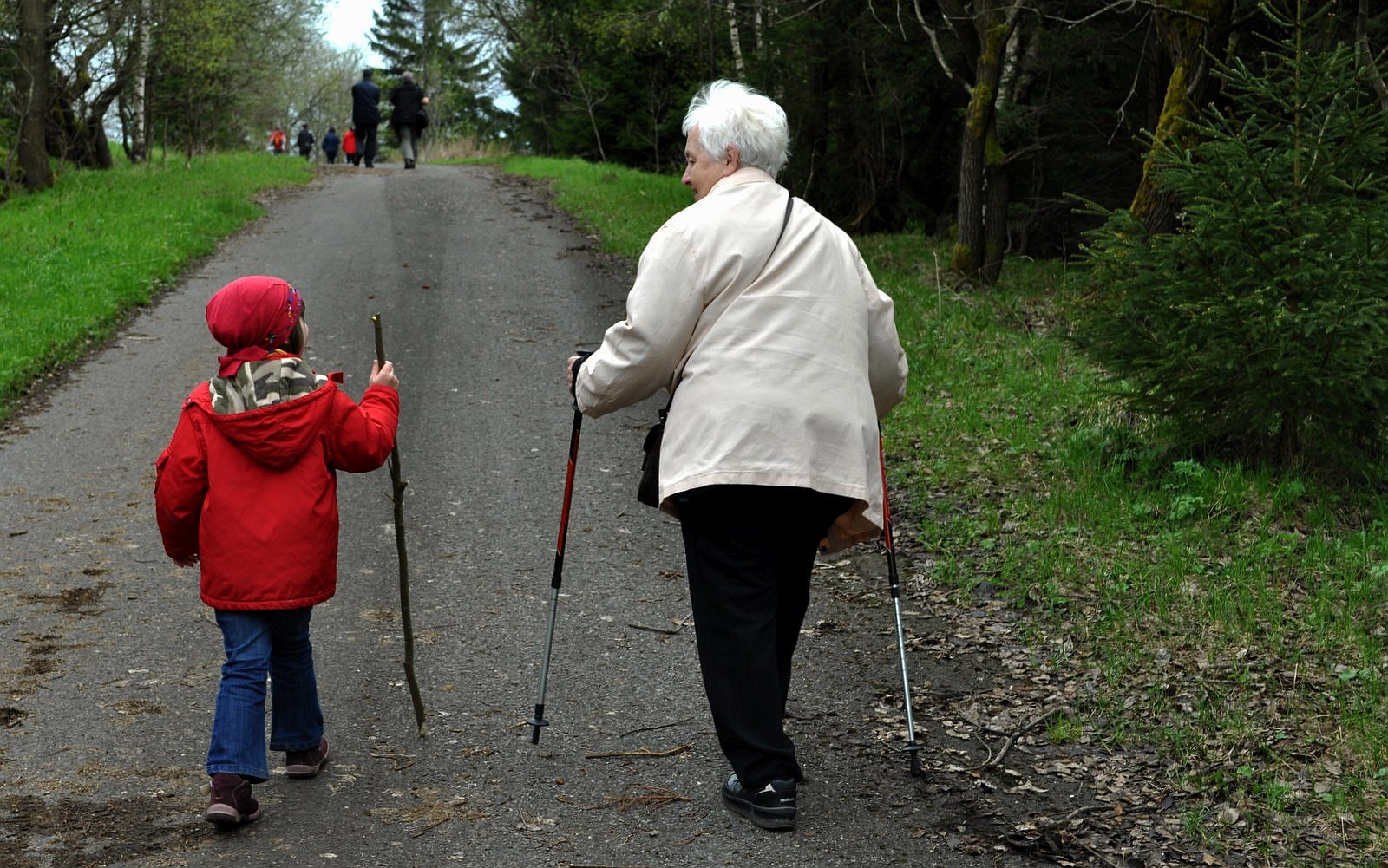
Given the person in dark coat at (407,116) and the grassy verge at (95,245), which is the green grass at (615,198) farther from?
the grassy verge at (95,245)

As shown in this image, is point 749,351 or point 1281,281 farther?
point 1281,281

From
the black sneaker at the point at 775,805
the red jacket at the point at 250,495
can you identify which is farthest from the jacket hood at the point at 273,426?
the black sneaker at the point at 775,805

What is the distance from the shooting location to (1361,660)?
4.98 meters

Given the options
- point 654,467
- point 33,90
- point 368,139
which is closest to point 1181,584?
point 654,467

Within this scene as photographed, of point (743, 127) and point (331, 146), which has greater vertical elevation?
point (331, 146)

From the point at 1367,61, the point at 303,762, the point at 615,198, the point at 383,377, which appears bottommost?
the point at 303,762

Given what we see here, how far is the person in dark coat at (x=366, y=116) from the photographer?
92.2ft

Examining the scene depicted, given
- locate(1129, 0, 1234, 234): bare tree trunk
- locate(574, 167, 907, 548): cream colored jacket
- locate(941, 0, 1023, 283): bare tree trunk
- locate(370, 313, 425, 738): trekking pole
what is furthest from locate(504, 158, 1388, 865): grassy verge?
locate(941, 0, 1023, 283): bare tree trunk

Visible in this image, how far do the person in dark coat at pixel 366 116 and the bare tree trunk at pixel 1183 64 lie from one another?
68.4ft

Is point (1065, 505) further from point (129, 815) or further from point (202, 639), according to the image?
point (129, 815)

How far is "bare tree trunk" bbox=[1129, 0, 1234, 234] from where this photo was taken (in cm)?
983

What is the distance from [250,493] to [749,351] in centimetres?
159

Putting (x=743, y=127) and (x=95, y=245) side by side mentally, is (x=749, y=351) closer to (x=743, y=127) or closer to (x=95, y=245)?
(x=743, y=127)

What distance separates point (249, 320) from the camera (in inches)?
159
